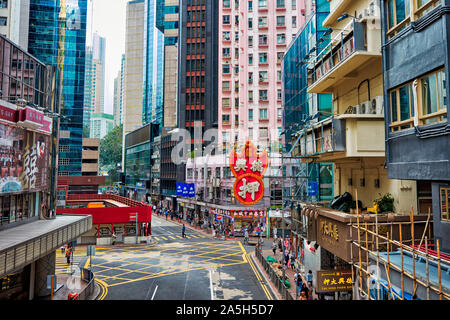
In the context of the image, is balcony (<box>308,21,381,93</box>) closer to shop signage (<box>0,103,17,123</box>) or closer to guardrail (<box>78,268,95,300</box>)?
shop signage (<box>0,103,17,123</box>)

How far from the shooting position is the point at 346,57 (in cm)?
1364

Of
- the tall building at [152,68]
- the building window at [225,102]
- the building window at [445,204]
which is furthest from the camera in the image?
the tall building at [152,68]

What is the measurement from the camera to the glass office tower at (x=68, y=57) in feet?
218

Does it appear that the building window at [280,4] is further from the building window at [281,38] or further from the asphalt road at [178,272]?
the asphalt road at [178,272]

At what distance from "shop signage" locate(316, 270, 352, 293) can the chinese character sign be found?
1517cm

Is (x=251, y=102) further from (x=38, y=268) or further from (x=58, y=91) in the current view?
(x=38, y=268)

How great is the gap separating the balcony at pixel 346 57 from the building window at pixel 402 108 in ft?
9.72

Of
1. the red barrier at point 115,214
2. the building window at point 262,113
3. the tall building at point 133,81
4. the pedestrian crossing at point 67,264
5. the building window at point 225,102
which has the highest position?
the tall building at point 133,81

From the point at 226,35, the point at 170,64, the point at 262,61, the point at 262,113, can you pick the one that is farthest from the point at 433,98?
the point at 170,64

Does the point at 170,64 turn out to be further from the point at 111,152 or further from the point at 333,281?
the point at 333,281

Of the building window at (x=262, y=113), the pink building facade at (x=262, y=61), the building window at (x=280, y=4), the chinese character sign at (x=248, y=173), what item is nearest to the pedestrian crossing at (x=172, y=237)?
the chinese character sign at (x=248, y=173)

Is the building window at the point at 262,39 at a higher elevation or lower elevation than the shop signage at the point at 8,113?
higher

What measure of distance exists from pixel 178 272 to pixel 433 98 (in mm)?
19616
